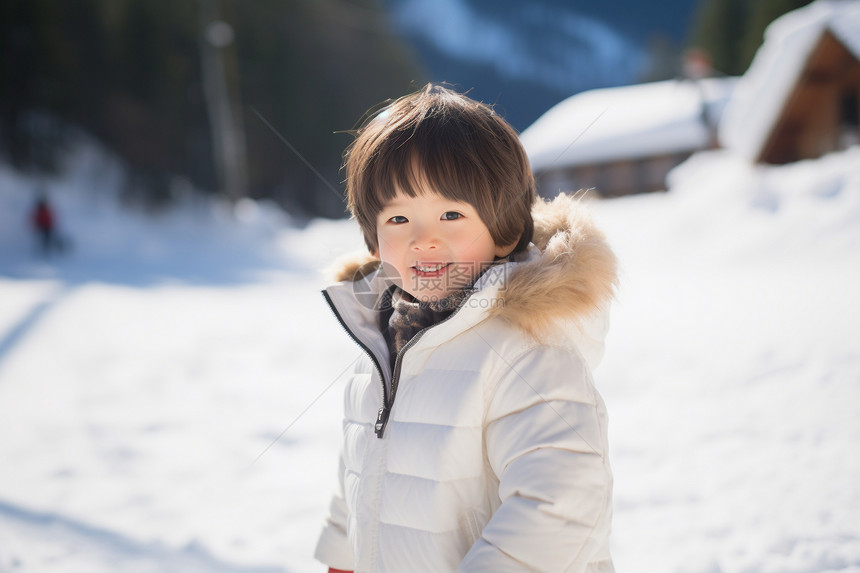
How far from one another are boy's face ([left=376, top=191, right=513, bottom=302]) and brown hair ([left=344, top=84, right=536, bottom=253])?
0.07ft

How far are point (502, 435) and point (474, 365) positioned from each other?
14 centimetres

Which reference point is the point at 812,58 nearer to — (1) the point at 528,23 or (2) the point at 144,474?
(1) the point at 528,23

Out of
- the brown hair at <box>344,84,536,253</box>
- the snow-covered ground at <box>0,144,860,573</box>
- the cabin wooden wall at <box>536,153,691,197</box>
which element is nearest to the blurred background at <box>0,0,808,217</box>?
the cabin wooden wall at <box>536,153,691,197</box>

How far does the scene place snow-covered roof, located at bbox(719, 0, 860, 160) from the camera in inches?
281

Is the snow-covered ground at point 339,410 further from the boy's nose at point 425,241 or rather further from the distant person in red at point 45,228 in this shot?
the distant person in red at point 45,228

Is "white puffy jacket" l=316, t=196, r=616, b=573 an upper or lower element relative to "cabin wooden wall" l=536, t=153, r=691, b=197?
lower

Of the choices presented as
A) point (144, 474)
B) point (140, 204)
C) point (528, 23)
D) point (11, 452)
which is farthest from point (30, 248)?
point (528, 23)

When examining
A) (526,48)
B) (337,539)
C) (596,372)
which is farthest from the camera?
(596,372)

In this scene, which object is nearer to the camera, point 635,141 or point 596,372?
point 596,372

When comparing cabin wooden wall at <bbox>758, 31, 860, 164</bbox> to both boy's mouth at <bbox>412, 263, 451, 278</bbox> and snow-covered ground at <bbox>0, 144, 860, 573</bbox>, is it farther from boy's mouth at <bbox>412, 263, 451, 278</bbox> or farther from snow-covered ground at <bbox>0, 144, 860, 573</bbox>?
boy's mouth at <bbox>412, 263, 451, 278</bbox>

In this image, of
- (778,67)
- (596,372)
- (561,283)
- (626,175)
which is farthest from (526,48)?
(626,175)

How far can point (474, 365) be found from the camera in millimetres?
1024

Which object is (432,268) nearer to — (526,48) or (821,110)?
(526,48)

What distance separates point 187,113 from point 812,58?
18.4m
